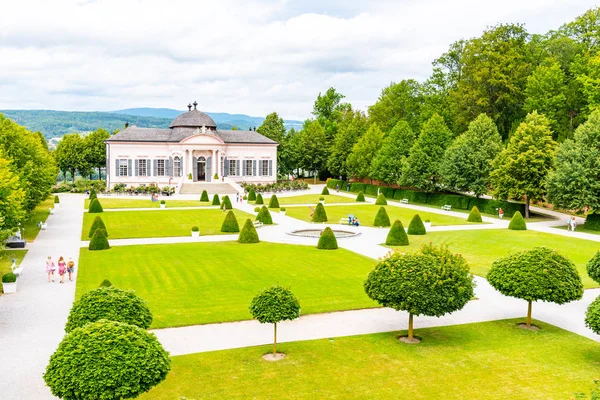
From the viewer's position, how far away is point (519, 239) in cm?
3509

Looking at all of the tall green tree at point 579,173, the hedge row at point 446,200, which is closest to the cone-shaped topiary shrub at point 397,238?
the tall green tree at point 579,173

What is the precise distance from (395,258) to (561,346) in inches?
215

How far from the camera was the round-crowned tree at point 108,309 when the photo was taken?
12.4 metres

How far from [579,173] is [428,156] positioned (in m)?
19.4

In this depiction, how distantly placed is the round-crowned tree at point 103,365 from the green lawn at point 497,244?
19014 mm

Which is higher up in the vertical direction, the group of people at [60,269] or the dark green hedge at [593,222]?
the dark green hedge at [593,222]

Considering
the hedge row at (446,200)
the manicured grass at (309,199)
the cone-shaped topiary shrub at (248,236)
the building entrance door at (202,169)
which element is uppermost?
the building entrance door at (202,169)

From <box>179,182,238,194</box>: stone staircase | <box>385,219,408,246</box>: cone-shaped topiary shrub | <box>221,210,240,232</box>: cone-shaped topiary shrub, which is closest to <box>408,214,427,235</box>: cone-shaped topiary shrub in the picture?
<box>385,219,408,246</box>: cone-shaped topiary shrub

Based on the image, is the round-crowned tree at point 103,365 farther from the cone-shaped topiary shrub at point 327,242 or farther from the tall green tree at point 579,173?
the tall green tree at point 579,173

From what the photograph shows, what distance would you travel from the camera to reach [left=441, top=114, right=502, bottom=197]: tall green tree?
50716 millimetres

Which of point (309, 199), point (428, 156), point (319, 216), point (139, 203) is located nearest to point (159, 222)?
point (319, 216)

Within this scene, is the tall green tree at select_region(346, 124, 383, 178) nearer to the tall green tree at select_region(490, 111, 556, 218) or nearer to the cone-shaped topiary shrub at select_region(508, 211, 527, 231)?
the tall green tree at select_region(490, 111, 556, 218)

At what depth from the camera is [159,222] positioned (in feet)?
136

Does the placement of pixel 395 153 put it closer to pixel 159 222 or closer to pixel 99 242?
pixel 159 222
